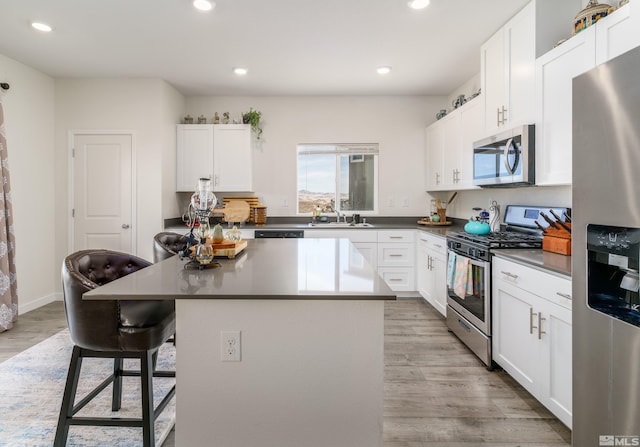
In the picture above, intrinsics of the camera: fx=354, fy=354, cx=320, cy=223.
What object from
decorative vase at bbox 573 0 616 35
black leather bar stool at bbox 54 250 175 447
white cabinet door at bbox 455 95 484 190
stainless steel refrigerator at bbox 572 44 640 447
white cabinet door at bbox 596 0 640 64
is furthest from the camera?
white cabinet door at bbox 455 95 484 190

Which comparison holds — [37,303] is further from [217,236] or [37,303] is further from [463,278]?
[463,278]

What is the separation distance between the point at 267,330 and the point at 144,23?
2.94 meters

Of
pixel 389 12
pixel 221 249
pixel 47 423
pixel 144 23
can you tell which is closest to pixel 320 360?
pixel 221 249

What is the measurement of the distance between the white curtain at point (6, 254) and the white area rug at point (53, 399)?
2.35ft

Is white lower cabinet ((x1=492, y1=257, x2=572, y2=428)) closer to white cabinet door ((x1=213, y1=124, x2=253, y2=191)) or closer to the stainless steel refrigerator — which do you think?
the stainless steel refrigerator

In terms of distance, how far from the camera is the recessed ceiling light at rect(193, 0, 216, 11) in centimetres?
264

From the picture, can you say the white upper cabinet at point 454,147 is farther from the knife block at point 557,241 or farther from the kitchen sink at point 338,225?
the knife block at point 557,241

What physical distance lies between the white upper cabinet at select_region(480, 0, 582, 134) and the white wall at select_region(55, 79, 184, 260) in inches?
144

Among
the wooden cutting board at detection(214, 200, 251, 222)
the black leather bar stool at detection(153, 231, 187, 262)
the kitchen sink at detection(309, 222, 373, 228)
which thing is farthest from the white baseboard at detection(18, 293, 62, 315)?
the kitchen sink at detection(309, 222, 373, 228)

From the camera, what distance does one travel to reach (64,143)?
14.2ft

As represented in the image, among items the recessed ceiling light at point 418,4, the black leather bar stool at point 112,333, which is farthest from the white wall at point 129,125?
the recessed ceiling light at point 418,4

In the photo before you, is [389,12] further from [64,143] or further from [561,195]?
[64,143]

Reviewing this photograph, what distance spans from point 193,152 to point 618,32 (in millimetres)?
4341

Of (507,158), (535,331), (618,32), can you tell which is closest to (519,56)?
(507,158)
